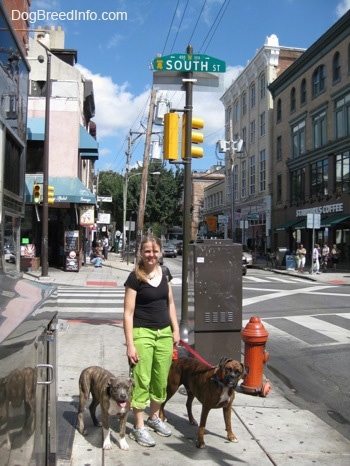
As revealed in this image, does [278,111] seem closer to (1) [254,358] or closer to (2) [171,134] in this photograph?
(2) [171,134]

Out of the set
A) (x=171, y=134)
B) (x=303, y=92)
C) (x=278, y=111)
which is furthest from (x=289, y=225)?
(x=171, y=134)

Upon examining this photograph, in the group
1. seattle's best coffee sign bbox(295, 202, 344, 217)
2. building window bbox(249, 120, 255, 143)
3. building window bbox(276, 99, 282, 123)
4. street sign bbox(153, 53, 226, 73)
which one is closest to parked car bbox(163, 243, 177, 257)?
building window bbox(249, 120, 255, 143)

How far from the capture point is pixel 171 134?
8.23 m

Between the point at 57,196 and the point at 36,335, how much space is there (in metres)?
21.5

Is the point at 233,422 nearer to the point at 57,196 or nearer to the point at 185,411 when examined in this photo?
the point at 185,411

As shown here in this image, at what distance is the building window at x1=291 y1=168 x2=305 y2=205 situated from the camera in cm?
3812

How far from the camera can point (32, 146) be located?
24109mm

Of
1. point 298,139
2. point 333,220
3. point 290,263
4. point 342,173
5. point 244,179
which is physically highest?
point 298,139

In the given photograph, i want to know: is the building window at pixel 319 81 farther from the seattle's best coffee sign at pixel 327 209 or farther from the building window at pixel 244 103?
the building window at pixel 244 103

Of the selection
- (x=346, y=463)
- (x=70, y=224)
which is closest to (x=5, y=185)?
(x=346, y=463)

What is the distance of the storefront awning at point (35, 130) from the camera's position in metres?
23.2

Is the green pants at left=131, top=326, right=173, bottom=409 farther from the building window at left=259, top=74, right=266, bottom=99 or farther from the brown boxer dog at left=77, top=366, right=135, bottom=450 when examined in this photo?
the building window at left=259, top=74, right=266, bottom=99

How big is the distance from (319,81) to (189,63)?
29.9m

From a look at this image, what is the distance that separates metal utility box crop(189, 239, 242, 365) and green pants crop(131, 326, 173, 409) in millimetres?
2153
